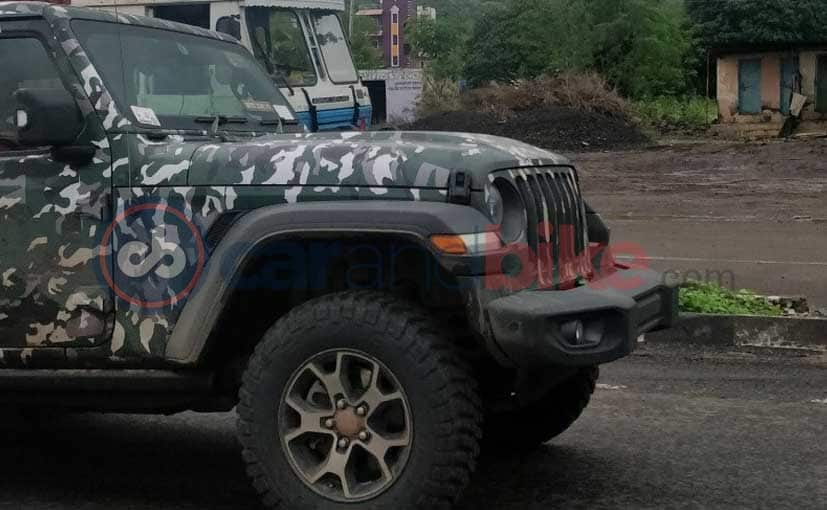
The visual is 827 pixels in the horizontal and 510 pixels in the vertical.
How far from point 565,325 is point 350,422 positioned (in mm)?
832

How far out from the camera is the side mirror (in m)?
4.48

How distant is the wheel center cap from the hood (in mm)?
811

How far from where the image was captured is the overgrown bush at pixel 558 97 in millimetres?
30578

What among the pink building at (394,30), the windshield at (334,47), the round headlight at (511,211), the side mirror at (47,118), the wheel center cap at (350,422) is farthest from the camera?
the pink building at (394,30)

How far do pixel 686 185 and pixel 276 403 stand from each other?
56.3ft

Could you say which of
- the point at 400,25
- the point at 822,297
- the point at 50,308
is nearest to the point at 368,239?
the point at 50,308

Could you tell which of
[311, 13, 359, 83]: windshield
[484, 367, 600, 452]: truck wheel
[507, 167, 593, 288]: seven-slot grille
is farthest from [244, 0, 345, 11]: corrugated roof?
[507, 167, 593, 288]: seven-slot grille

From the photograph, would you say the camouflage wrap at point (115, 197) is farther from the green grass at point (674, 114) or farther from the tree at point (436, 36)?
the tree at point (436, 36)

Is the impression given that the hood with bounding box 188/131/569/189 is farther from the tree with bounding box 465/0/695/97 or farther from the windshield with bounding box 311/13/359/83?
the tree with bounding box 465/0/695/97

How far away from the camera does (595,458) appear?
563 centimetres

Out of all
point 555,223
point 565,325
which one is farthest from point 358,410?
point 555,223

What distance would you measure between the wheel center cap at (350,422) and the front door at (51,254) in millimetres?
1025

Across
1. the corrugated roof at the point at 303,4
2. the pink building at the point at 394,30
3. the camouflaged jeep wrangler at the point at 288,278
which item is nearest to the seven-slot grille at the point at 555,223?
the camouflaged jeep wrangler at the point at 288,278

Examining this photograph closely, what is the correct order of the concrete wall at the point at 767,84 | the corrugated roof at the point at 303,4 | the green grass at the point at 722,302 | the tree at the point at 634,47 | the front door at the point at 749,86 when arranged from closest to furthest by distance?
the green grass at the point at 722,302, the corrugated roof at the point at 303,4, the concrete wall at the point at 767,84, the front door at the point at 749,86, the tree at the point at 634,47
